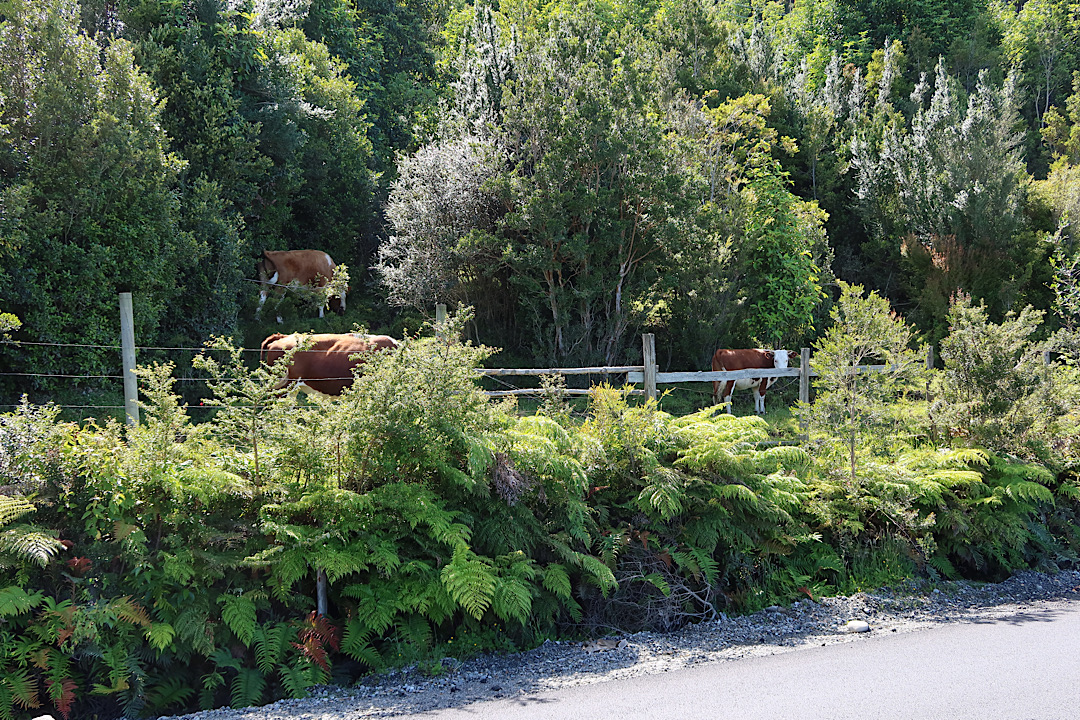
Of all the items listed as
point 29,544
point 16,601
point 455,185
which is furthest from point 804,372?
point 16,601

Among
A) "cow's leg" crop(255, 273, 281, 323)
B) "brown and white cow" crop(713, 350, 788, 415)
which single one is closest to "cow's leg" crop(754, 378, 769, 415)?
"brown and white cow" crop(713, 350, 788, 415)

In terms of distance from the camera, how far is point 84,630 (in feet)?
15.5

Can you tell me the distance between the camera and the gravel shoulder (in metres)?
4.87

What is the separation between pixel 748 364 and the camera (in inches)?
595

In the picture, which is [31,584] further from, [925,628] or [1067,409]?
[1067,409]

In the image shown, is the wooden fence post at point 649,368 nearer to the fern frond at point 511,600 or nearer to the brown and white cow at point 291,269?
the fern frond at point 511,600

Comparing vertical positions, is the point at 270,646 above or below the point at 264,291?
below

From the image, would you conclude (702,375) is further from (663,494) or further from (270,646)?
(270,646)

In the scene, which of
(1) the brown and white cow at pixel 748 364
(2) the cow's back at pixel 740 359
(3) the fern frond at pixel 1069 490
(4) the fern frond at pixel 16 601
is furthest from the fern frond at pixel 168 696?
(2) the cow's back at pixel 740 359

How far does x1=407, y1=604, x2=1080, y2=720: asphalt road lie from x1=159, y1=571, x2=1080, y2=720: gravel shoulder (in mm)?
211

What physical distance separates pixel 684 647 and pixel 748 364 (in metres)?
9.91

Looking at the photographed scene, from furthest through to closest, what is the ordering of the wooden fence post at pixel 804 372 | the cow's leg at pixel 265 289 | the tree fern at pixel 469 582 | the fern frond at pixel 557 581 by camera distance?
1. the cow's leg at pixel 265 289
2. the wooden fence post at pixel 804 372
3. the fern frond at pixel 557 581
4. the tree fern at pixel 469 582

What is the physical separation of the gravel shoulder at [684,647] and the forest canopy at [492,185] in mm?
8026

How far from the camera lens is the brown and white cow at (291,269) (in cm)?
1730
